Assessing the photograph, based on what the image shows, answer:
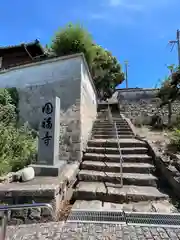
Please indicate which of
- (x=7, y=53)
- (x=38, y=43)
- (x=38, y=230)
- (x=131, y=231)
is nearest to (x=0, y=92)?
(x=38, y=230)

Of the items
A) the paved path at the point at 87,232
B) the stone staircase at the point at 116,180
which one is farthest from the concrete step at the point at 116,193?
the paved path at the point at 87,232

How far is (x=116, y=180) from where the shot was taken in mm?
3561

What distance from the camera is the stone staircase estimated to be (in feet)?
9.47

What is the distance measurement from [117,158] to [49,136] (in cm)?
198

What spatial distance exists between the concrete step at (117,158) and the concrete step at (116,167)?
6.4 inches

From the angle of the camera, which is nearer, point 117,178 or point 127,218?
point 127,218

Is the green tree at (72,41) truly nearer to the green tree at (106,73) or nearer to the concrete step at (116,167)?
the green tree at (106,73)

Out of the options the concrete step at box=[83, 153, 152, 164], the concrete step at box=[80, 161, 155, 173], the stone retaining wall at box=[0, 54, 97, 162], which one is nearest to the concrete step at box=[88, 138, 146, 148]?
the stone retaining wall at box=[0, 54, 97, 162]

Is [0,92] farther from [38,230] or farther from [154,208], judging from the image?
[154,208]

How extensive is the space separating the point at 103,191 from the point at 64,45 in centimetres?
748

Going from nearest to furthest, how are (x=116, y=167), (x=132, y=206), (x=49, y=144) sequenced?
(x=132, y=206) → (x=49, y=144) → (x=116, y=167)

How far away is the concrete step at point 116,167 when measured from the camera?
3869 millimetres

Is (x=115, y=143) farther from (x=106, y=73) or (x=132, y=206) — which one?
(x=106, y=73)

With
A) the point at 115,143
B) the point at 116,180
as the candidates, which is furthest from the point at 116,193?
the point at 115,143
